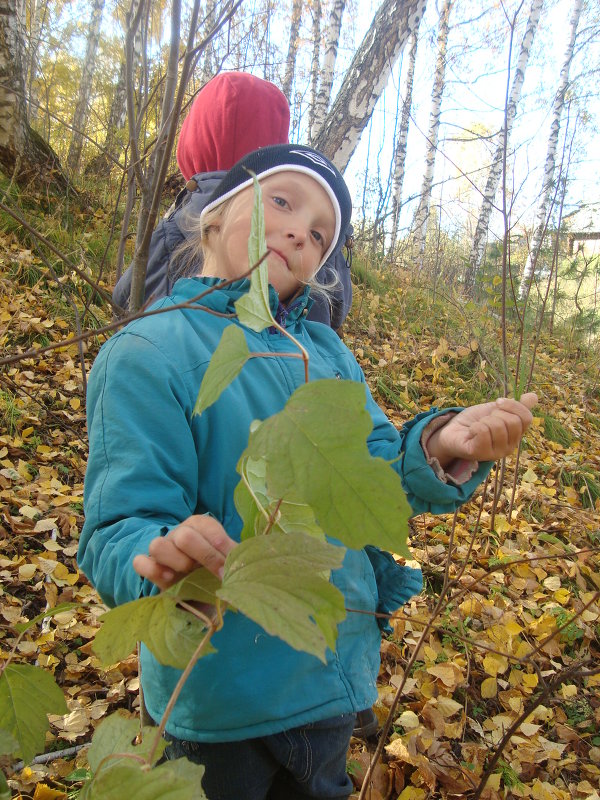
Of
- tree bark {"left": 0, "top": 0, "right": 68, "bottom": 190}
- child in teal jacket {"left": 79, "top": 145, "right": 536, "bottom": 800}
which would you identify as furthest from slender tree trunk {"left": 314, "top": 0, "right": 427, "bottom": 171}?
child in teal jacket {"left": 79, "top": 145, "right": 536, "bottom": 800}

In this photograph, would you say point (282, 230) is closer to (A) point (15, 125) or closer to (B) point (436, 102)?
(A) point (15, 125)

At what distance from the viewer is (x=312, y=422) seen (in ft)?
1.12

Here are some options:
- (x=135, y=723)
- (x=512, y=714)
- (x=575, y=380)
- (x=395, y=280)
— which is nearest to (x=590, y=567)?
(x=512, y=714)

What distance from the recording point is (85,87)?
8938mm

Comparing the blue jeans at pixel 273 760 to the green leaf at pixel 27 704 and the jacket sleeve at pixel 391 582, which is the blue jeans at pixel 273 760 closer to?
the jacket sleeve at pixel 391 582

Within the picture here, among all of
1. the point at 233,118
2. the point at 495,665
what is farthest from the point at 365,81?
the point at 495,665

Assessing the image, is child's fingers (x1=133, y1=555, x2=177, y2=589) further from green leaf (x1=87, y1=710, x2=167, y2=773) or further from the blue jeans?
the blue jeans

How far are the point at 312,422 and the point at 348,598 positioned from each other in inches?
32.2

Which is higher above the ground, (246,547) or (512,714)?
(246,547)

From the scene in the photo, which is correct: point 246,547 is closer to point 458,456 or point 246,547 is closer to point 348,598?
point 458,456

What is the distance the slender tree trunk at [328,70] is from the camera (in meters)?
6.57

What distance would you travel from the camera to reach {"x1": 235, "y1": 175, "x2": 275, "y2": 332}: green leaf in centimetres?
42

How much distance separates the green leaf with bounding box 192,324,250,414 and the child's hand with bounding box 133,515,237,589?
0.39 feet

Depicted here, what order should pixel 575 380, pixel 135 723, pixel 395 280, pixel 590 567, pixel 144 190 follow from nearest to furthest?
pixel 135 723 → pixel 144 190 → pixel 590 567 → pixel 575 380 → pixel 395 280
